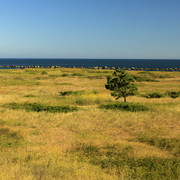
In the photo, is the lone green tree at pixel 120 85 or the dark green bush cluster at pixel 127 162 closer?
the dark green bush cluster at pixel 127 162

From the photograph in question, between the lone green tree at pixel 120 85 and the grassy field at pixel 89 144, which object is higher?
the lone green tree at pixel 120 85

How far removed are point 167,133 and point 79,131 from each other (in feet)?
18.2

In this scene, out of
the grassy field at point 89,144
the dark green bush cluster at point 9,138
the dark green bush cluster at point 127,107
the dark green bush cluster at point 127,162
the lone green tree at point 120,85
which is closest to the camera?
the grassy field at point 89,144

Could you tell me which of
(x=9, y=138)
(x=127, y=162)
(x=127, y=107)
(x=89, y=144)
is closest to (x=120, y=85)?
(x=127, y=107)

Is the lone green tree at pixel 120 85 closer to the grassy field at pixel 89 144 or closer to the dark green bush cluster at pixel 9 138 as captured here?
the grassy field at pixel 89 144

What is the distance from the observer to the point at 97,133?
1302 centimetres

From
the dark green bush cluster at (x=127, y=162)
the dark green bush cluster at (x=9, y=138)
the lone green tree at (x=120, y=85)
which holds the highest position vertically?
the lone green tree at (x=120, y=85)

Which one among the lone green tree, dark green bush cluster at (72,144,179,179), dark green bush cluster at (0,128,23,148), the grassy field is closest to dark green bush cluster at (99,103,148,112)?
the grassy field

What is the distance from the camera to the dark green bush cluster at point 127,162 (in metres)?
7.68

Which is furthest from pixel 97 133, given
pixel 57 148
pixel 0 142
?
pixel 0 142

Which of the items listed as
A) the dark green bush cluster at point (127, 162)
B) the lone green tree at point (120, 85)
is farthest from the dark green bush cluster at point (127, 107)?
the dark green bush cluster at point (127, 162)

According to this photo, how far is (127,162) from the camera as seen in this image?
28.9 ft

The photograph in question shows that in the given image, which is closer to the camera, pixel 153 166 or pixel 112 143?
pixel 153 166

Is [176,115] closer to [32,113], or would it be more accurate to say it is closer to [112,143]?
[112,143]
